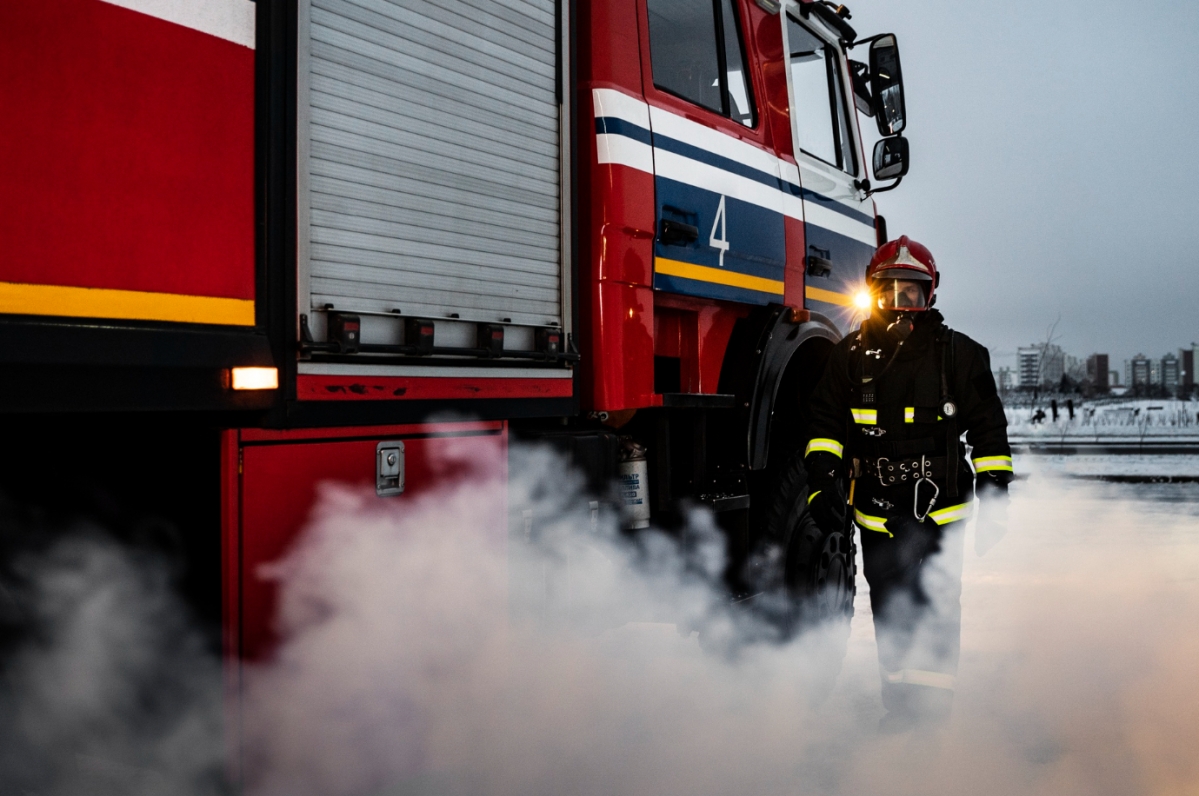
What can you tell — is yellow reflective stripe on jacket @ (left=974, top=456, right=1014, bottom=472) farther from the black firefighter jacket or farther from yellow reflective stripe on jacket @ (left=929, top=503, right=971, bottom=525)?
yellow reflective stripe on jacket @ (left=929, top=503, right=971, bottom=525)

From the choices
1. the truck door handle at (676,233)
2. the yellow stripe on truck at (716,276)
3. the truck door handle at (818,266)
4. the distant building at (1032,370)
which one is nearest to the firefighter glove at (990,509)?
the yellow stripe on truck at (716,276)

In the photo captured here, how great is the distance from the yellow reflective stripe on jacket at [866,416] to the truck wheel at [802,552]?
586 mm

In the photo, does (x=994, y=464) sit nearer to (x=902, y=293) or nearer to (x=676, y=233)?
(x=902, y=293)

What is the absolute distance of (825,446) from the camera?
404 cm

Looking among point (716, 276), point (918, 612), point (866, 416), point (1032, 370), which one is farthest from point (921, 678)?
point (1032, 370)

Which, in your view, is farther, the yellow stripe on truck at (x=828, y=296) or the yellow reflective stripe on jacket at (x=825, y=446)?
the yellow stripe on truck at (x=828, y=296)

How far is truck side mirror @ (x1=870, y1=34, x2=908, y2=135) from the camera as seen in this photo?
190 inches

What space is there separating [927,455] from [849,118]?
2.09 metres

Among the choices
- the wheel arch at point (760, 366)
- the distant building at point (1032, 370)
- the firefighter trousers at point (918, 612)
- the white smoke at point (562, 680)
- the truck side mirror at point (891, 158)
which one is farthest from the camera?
the distant building at point (1032, 370)

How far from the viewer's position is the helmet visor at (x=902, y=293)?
13.0 feet

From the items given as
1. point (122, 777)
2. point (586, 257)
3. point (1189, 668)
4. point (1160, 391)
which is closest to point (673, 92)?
point (586, 257)

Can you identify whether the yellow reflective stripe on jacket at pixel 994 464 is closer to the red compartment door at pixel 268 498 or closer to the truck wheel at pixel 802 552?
the truck wheel at pixel 802 552

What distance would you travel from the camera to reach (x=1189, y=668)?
4.53 metres

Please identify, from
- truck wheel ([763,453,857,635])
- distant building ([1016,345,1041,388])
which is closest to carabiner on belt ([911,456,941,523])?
truck wheel ([763,453,857,635])
